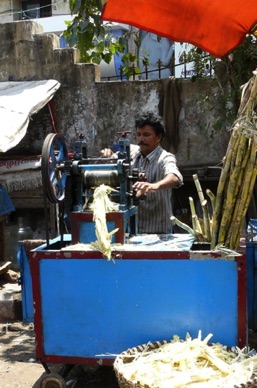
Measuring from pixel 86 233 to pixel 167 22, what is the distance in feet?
7.22

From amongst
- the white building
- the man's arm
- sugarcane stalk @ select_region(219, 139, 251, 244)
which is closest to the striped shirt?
the man's arm

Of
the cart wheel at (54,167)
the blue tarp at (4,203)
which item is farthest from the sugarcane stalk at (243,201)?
the blue tarp at (4,203)

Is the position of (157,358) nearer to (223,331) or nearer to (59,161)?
(223,331)

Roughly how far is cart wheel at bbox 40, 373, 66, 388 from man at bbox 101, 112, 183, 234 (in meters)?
1.56

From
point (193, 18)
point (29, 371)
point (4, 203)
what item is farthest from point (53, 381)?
point (4, 203)

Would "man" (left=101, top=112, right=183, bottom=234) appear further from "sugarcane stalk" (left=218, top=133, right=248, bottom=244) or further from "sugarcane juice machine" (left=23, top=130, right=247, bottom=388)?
"sugarcane stalk" (left=218, top=133, right=248, bottom=244)

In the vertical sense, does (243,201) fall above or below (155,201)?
above

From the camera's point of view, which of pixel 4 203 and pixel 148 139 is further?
pixel 4 203

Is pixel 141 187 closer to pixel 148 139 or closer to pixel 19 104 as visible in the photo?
pixel 148 139

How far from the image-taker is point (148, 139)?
4.54m

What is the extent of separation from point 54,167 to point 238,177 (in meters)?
1.17

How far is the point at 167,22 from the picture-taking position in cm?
475

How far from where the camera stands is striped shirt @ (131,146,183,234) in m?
4.54

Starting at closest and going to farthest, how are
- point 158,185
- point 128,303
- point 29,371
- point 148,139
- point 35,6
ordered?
point 128,303 < point 158,185 < point 29,371 < point 148,139 < point 35,6
